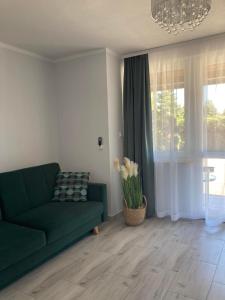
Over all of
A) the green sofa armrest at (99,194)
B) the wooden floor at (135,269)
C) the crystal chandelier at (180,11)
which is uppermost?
the crystal chandelier at (180,11)

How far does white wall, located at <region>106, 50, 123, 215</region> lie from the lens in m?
3.80

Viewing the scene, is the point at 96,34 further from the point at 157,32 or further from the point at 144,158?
the point at 144,158

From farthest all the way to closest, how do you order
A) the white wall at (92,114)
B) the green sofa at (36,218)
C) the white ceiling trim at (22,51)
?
the white wall at (92,114) < the white ceiling trim at (22,51) < the green sofa at (36,218)

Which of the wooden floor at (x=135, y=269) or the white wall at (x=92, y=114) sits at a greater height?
the white wall at (x=92, y=114)

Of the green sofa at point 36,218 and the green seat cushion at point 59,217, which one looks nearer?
the green sofa at point 36,218

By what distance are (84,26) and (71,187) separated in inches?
78.8

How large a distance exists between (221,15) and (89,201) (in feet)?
8.71

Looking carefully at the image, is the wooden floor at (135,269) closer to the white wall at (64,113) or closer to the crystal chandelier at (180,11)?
the white wall at (64,113)

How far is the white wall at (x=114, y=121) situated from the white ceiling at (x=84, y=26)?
0.26 meters

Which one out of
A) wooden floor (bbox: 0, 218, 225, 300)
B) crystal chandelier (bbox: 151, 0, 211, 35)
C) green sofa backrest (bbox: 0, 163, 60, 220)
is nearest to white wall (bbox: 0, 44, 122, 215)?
green sofa backrest (bbox: 0, 163, 60, 220)

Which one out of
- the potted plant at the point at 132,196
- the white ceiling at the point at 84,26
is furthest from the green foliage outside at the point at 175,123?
the white ceiling at the point at 84,26

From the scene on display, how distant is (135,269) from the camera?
2.54m

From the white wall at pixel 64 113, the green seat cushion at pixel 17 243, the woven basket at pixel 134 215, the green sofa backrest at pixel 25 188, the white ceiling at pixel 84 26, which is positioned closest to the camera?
the green seat cushion at pixel 17 243

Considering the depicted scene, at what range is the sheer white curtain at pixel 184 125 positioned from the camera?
3.43 metres
